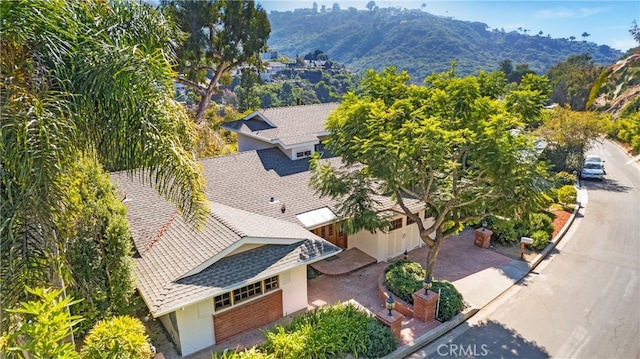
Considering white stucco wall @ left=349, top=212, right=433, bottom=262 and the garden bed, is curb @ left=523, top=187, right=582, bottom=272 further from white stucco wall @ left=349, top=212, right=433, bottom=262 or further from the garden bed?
white stucco wall @ left=349, top=212, right=433, bottom=262

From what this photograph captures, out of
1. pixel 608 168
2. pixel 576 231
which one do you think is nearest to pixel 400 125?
pixel 576 231

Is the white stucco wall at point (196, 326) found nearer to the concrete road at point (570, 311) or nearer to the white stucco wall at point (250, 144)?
the concrete road at point (570, 311)

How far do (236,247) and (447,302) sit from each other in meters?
7.82

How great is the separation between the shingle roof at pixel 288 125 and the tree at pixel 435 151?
7.52 meters

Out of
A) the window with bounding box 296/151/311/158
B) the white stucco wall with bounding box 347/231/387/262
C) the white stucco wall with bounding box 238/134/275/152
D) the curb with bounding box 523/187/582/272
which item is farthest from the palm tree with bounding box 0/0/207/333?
the curb with bounding box 523/187/582/272

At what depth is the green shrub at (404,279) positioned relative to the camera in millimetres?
14562

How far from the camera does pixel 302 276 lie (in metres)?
13.9

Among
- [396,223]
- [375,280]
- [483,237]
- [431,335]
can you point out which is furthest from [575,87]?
[431,335]

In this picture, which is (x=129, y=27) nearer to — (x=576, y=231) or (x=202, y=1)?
(x=576, y=231)

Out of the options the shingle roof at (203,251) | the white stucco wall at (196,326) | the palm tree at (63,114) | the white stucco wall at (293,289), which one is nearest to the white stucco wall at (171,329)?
the white stucco wall at (196,326)

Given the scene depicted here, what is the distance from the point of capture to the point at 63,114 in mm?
5930

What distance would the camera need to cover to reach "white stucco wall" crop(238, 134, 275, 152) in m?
23.9

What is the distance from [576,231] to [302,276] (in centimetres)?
1776

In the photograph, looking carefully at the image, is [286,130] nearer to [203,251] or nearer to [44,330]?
[203,251]
